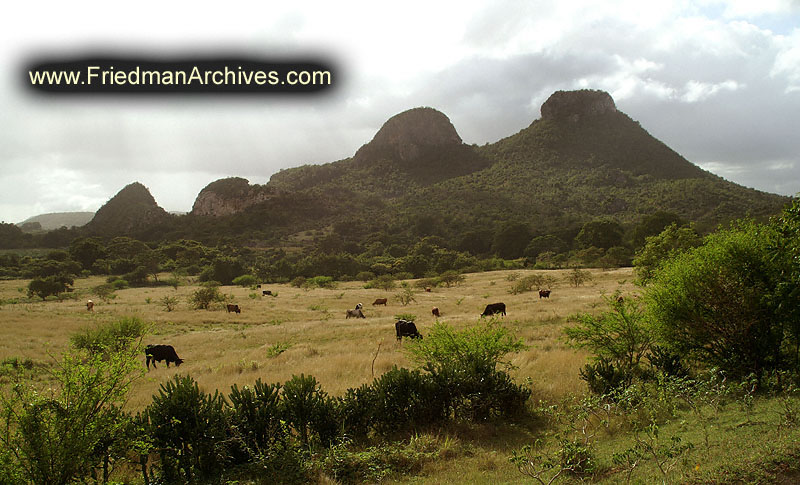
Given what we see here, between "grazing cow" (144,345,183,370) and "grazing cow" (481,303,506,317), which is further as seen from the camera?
"grazing cow" (481,303,506,317)

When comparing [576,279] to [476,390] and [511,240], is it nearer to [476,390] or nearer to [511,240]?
[476,390]

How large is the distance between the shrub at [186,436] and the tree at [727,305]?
10819mm

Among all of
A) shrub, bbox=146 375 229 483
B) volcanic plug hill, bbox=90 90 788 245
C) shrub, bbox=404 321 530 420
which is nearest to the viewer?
shrub, bbox=146 375 229 483

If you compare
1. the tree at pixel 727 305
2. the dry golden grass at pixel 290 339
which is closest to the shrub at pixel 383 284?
the dry golden grass at pixel 290 339

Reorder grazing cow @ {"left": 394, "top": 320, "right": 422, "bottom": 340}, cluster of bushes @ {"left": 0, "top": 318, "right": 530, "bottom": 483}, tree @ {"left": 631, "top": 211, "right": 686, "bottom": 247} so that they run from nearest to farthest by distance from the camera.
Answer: cluster of bushes @ {"left": 0, "top": 318, "right": 530, "bottom": 483} → grazing cow @ {"left": 394, "top": 320, "right": 422, "bottom": 340} → tree @ {"left": 631, "top": 211, "right": 686, "bottom": 247}

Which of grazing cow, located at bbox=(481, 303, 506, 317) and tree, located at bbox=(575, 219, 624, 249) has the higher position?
tree, located at bbox=(575, 219, 624, 249)

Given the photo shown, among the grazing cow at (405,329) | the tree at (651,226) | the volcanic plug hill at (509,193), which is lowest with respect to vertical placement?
the grazing cow at (405,329)

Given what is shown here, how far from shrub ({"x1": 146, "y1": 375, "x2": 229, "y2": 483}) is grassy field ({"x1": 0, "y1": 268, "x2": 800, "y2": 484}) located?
2069 mm

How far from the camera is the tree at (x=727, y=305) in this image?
383 inches

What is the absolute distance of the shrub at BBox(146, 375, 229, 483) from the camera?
6875 millimetres

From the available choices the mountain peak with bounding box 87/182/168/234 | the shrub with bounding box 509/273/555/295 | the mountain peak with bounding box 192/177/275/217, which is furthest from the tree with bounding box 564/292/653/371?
the mountain peak with bounding box 87/182/168/234

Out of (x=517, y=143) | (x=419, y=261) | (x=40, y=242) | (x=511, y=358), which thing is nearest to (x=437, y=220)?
(x=419, y=261)

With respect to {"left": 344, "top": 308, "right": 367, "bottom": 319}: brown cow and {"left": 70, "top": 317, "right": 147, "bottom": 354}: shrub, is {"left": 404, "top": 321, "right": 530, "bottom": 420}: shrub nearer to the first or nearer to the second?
{"left": 70, "top": 317, "right": 147, "bottom": 354}: shrub

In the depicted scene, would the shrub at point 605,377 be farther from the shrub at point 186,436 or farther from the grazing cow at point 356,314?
the grazing cow at point 356,314
